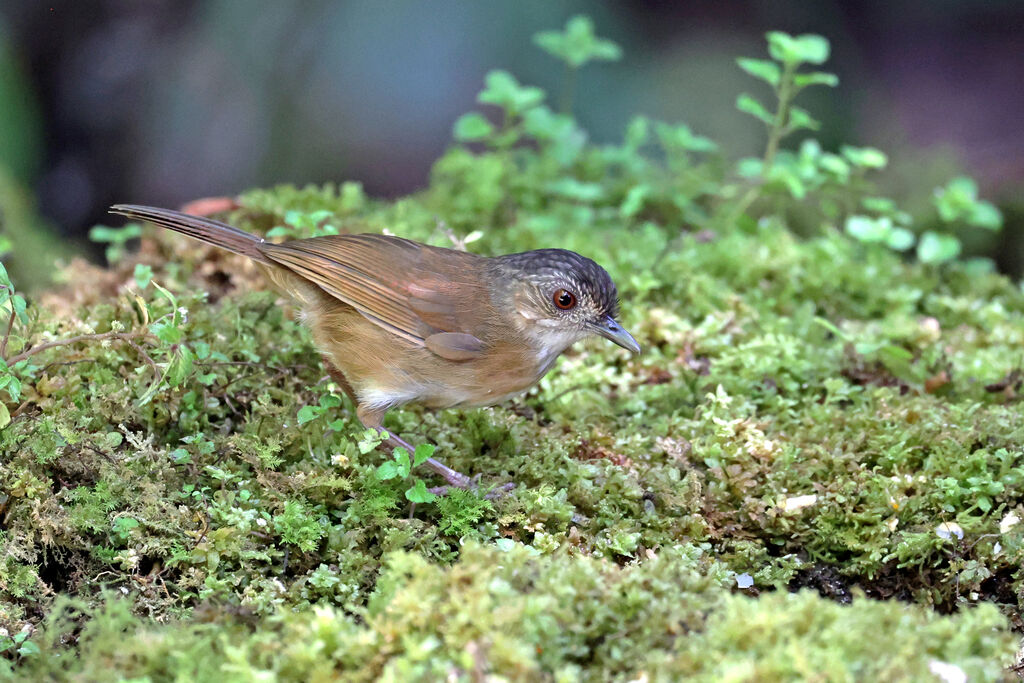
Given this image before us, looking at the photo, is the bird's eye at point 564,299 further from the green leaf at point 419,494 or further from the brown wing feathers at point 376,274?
the green leaf at point 419,494

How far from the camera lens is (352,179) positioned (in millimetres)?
8211

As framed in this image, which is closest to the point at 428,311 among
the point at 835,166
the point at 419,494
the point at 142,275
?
the point at 419,494

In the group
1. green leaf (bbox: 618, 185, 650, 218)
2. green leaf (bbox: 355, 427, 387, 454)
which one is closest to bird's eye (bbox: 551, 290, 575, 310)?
green leaf (bbox: 355, 427, 387, 454)

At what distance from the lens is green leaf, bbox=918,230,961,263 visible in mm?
6223

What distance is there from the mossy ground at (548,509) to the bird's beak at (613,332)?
1.43 feet

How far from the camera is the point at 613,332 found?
4043 mm

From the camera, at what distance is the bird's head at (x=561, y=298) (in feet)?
13.0

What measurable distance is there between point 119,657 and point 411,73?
6438mm

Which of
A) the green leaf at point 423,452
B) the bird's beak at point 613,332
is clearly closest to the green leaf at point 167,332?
the green leaf at point 423,452

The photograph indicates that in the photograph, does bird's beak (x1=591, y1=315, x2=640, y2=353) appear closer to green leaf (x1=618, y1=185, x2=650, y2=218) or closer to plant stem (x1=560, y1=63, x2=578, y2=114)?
green leaf (x1=618, y1=185, x2=650, y2=218)

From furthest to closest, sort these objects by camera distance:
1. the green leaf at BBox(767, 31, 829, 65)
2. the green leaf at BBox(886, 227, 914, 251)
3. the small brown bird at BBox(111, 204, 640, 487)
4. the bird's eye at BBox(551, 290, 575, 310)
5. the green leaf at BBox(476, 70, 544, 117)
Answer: the green leaf at BBox(476, 70, 544, 117)
the green leaf at BBox(886, 227, 914, 251)
the green leaf at BBox(767, 31, 829, 65)
the bird's eye at BBox(551, 290, 575, 310)
the small brown bird at BBox(111, 204, 640, 487)

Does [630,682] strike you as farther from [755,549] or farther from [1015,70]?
[1015,70]

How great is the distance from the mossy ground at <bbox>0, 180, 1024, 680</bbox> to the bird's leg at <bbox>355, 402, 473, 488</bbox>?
11 centimetres

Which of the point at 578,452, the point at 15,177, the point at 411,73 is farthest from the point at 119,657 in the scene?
the point at 411,73
